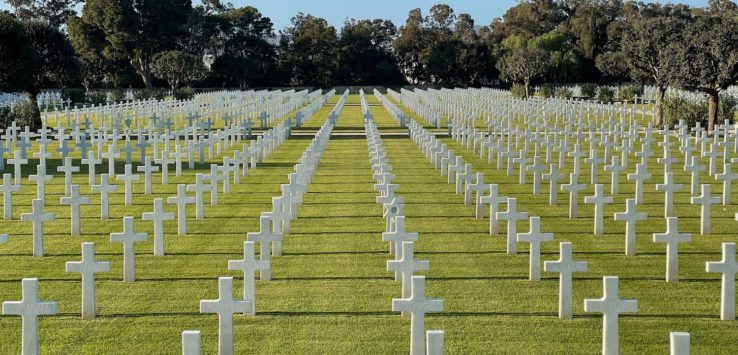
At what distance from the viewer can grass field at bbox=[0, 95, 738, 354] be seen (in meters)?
8.59

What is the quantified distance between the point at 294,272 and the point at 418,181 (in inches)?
386

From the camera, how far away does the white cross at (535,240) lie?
1003cm

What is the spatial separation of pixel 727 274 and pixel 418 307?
115 inches

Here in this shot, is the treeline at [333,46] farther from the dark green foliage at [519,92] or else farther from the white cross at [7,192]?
the white cross at [7,192]

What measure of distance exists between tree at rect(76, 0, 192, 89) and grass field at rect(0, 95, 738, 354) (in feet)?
232

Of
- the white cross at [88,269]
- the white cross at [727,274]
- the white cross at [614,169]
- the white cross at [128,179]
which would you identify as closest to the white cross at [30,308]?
the white cross at [88,269]

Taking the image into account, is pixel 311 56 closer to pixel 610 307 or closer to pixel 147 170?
pixel 147 170

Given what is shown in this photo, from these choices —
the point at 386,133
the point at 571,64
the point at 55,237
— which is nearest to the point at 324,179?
the point at 55,237

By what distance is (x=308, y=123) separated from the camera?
150ft

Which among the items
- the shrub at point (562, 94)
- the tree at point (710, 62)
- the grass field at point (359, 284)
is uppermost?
the tree at point (710, 62)

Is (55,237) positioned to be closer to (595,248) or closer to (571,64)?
(595,248)

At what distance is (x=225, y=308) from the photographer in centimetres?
750

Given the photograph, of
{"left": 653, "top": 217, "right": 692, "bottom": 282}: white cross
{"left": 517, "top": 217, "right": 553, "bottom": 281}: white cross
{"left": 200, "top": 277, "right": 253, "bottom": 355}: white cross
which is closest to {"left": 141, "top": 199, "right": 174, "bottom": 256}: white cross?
{"left": 517, "top": 217, "right": 553, "bottom": 281}: white cross

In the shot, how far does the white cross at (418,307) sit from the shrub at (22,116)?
3075 cm
